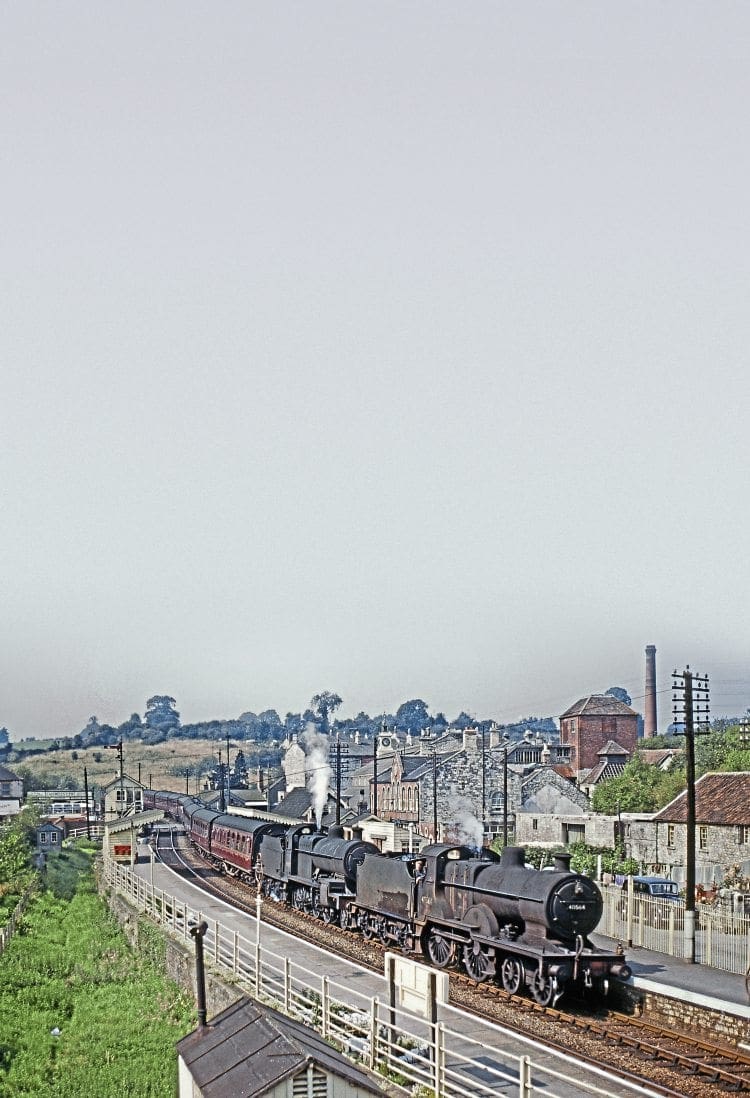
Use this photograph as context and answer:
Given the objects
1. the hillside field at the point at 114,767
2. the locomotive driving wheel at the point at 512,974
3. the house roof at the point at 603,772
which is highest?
the locomotive driving wheel at the point at 512,974

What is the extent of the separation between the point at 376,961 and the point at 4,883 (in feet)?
103

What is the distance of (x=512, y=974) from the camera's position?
2423 centimetres

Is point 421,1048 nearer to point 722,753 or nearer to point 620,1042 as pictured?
point 620,1042

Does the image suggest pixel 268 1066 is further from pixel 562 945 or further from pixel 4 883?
pixel 4 883

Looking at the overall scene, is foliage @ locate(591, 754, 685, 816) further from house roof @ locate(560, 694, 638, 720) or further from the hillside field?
the hillside field

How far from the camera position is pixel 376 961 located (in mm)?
28672

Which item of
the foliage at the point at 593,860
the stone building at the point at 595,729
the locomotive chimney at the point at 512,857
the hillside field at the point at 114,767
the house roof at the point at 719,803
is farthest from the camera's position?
the hillside field at the point at 114,767

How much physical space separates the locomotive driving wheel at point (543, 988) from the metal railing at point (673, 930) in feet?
19.4

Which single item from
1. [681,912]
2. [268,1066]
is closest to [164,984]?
[681,912]

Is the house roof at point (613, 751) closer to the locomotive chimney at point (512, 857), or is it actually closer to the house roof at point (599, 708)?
the house roof at point (599, 708)

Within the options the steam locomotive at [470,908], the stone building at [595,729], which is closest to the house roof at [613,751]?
→ the stone building at [595,729]

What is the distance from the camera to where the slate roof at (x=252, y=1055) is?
11.9m

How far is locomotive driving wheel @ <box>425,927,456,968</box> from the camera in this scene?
89.7 feet

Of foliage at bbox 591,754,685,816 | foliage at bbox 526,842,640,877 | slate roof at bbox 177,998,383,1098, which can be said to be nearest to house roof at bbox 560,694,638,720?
foliage at bbox 591,754,685,816
